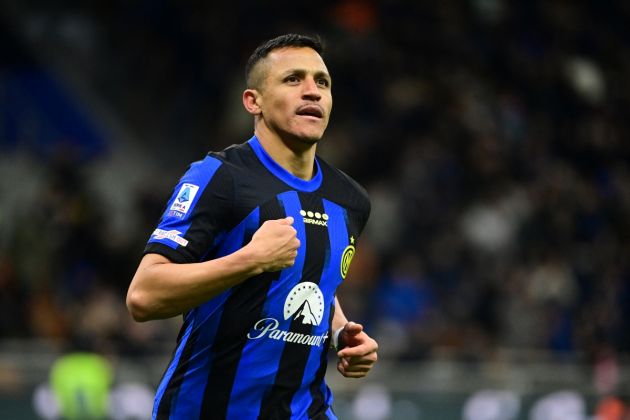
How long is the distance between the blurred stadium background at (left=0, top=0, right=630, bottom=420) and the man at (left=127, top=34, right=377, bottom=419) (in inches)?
218

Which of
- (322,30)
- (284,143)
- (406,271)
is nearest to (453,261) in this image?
(406,271)

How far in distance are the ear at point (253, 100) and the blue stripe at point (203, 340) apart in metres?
0.45

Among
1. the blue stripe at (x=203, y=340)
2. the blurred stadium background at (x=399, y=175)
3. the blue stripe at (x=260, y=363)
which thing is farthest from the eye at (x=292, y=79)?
the blurred stadium background at (x=399, y=175)

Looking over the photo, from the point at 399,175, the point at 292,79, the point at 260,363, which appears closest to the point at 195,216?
the point at 260,363

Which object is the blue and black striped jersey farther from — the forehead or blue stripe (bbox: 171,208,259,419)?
the forehead

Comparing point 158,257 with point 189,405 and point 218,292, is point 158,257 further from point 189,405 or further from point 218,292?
point 189,405

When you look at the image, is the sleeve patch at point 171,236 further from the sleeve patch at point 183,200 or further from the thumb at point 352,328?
the thumb at point 352,328

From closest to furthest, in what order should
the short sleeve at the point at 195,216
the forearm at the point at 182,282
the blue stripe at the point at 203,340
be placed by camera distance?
1. the forearm at the point at 182,282
2. the short sleeve at the point at 195,216
3. the blue stripe at the point at 203,340

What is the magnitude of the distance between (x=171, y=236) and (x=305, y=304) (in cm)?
52

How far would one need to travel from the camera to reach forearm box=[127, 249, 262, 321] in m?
3.59

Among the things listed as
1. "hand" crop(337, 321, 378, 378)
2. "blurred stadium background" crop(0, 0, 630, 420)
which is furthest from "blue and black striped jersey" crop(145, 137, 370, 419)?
"blurred stadium background" crop(0, 0, 630, 420)

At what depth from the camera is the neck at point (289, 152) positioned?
4.12 metres

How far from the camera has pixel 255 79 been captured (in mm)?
4176

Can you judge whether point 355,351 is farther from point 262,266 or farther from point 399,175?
point 399,175
